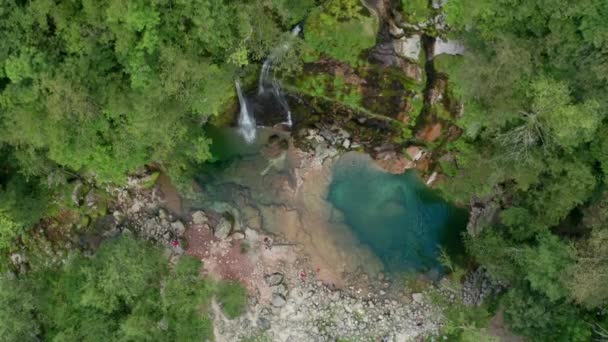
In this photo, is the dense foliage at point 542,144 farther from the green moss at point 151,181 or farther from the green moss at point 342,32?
the green moss at point 151,181

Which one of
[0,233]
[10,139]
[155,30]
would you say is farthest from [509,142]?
[0,233]

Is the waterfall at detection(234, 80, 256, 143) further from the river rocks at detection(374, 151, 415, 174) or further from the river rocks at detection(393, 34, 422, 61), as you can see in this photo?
the river rocks at detection(393, 34, 422, 61)

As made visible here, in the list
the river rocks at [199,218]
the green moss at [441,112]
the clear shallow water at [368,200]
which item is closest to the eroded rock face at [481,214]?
the clear shallow water at [368,200]

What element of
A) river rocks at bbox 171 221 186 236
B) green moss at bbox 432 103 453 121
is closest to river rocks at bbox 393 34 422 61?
green moss at bbox 432 103 453 121

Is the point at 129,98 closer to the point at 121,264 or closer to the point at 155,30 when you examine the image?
the point at 155,30

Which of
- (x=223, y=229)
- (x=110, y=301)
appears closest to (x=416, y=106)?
(x=223, y=229)

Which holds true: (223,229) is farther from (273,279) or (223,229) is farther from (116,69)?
(116,69)
